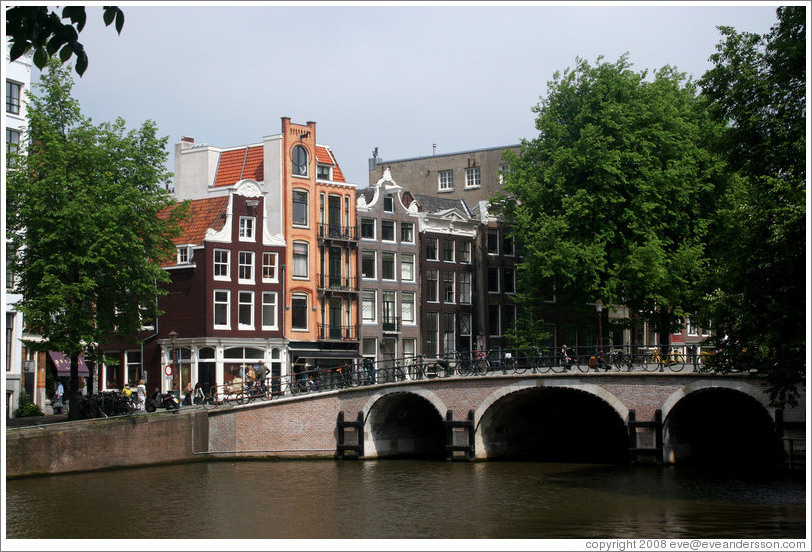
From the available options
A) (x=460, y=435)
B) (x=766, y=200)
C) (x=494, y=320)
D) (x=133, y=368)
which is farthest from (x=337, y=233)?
(x=766, y=200)

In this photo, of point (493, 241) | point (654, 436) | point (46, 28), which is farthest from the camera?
point (493, 241)

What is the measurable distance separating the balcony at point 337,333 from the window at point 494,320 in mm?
7519

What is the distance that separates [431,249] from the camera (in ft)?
182

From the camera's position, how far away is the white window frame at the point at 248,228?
49.6 meters

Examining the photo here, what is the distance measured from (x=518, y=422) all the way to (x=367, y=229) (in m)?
15.5

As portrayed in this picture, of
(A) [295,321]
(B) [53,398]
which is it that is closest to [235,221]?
(A) [295,321]

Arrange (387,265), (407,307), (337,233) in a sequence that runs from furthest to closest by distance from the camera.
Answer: (407,307) → (387,265) → (337,233)

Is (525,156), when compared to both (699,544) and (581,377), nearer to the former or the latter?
(581,377)

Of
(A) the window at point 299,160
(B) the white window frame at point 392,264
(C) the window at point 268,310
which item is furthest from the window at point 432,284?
(C) the window at point 268,310

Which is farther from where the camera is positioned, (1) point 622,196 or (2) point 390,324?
(2) point 390,324

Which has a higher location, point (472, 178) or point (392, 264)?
point (472, 178)

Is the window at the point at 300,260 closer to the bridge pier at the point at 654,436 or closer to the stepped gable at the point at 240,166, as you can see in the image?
the stepped gable at the point at 240,166

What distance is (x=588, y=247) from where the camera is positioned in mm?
44969

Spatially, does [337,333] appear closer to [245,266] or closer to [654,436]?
[245,266]
